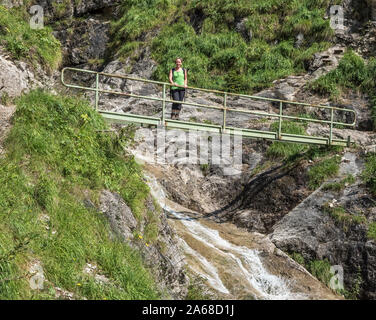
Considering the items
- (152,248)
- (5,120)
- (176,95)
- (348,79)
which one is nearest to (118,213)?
(152,248)

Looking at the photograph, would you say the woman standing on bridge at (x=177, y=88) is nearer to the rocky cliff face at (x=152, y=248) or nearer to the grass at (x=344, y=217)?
the rocky cliff face at (x=152, y=248)

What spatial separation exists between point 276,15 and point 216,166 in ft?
30.3

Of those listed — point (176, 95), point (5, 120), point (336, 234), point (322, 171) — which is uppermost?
point (176, 95)

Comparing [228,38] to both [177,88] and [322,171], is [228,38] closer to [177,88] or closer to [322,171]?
[322,171]

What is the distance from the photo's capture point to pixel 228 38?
2389 cm

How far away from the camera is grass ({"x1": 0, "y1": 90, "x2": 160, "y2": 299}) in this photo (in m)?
8.11

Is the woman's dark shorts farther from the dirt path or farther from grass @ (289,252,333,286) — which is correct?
grass @ (289,252,333,286)

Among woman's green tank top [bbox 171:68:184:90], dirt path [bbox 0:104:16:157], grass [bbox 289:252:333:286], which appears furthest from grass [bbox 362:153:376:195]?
dirt path [bbox 0:104:16:157]

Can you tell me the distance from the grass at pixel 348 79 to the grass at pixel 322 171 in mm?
4168

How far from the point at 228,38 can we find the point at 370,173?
10.6 meters

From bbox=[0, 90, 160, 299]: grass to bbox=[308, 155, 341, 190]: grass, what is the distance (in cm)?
619

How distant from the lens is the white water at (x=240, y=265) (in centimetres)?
1241

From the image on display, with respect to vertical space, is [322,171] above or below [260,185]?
A: above

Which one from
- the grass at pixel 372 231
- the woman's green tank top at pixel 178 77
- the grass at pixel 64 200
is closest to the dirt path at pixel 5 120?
the grass at pixel 64 200
